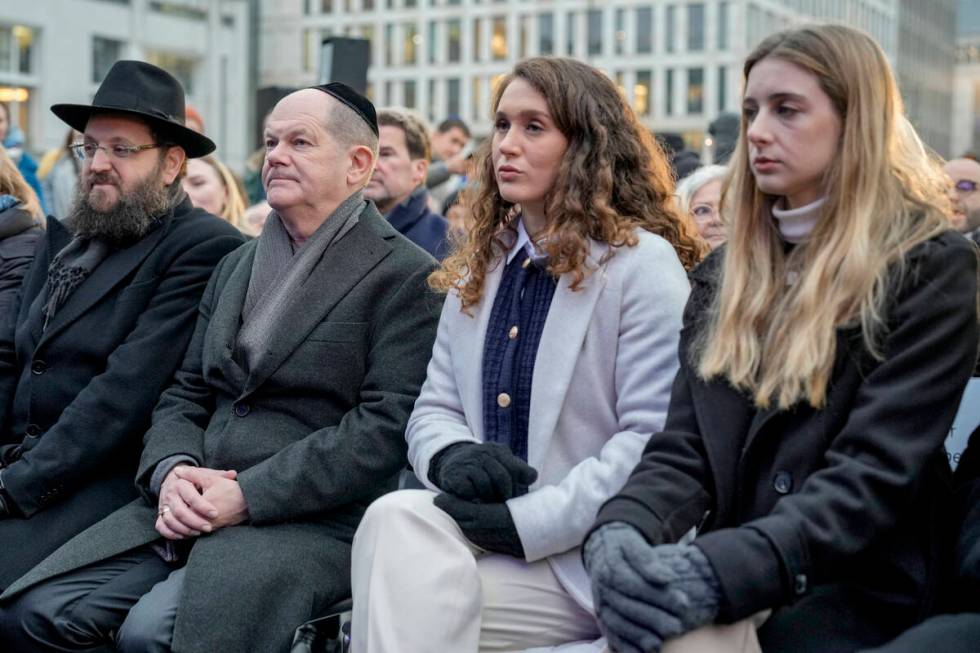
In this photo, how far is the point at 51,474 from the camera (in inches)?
190

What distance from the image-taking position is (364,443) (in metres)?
4.41

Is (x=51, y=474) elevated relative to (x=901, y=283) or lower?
lower

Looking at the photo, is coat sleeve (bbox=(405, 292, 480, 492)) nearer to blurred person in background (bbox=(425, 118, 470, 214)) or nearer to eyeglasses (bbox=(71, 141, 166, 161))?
eyeglasses (bbox=(71, 141, 166, 161))

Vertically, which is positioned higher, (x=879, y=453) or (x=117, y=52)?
(x=117, y=52)

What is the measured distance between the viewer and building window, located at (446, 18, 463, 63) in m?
87.3

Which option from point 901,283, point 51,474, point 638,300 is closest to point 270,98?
point 51,474

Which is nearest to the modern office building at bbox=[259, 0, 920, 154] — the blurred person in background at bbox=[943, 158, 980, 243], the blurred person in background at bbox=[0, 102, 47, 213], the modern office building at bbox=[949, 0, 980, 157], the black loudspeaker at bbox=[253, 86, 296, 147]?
the modern office building at bbox=[949, 0, 980, 157]

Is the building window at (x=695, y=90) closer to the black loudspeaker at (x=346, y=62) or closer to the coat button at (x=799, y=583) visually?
the black loudspeaker at (x=346, y=62)

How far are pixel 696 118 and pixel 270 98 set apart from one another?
74525 mm

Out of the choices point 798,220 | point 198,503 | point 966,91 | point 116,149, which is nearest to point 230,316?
point 198,503

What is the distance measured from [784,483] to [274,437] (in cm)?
187

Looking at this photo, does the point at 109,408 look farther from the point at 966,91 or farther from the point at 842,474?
the point at 966,91

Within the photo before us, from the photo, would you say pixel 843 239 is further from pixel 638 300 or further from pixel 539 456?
pixel 539 456

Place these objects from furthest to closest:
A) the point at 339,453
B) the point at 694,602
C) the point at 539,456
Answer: the point at 339,453, the point at 539,456, the point at 694,602
